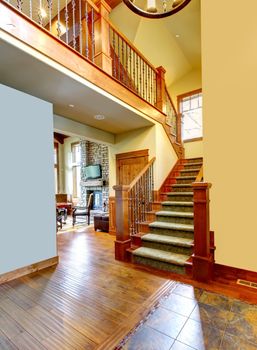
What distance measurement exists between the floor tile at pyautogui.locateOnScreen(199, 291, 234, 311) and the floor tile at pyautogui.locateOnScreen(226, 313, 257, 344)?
0.16 meters

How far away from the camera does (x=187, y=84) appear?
21.3 feet

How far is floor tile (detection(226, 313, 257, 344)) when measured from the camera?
1.64 m

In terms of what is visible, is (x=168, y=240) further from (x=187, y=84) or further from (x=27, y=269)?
(x=187, y=84)

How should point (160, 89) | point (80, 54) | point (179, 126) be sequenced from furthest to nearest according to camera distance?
point (179, 126)
point (160, 89)
point (80, 54)

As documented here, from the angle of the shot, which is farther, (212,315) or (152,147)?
(152,147)

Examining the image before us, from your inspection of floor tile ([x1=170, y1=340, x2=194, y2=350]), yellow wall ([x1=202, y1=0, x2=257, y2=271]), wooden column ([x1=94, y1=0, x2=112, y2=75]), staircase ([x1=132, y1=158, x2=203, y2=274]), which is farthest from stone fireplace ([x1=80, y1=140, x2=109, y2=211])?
floor tile ([x1=170, y1=340, x2=194, y2=350])

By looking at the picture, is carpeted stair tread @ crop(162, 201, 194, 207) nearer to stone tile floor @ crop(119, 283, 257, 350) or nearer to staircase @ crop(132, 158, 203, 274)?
staircase @ crop(132, 158, 203, 274)

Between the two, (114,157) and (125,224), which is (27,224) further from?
Result: (114,157)

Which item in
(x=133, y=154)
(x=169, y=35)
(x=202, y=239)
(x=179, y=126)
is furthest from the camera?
(x=179, y=126)

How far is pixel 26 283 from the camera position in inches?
101

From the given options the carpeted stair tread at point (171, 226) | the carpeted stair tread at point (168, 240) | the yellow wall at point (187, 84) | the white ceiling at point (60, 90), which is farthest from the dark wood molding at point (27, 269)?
the yellow wall at point (187, 84)

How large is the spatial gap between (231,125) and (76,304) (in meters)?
2.96

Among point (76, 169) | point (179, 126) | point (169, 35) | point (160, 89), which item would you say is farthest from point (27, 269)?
point (76, 169)

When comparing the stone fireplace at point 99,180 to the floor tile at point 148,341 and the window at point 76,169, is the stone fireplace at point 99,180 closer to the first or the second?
the window at point 76,169
